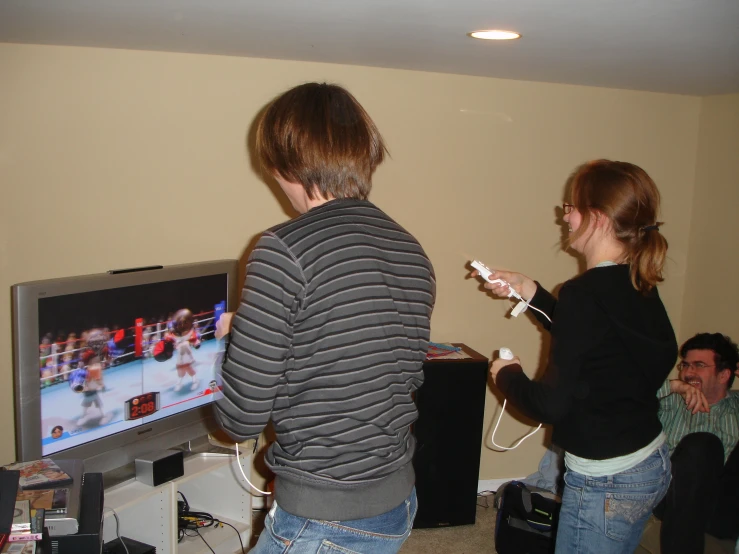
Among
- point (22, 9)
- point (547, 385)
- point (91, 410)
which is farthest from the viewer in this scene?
point (91, 410)

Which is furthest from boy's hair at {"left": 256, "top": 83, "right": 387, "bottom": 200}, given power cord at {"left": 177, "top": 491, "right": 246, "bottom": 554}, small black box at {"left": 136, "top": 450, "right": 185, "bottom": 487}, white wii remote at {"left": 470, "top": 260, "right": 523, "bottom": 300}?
power cord at {"left": 177, "top": 491, "right": 246, "bottom": 554}

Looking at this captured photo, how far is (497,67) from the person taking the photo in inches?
108

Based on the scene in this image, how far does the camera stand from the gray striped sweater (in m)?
1.07

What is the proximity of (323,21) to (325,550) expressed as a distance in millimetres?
1393

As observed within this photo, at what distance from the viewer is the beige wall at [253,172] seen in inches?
99.7

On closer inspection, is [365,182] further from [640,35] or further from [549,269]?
[549,269]

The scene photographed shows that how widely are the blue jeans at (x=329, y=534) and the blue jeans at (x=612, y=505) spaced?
61 centimetres

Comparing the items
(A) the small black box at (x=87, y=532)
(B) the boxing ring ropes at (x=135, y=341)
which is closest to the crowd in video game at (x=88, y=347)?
(B) the boxing ring ropes at (x=135, y=341)

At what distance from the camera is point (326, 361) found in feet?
3.58

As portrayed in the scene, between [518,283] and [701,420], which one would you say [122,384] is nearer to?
[518,283]

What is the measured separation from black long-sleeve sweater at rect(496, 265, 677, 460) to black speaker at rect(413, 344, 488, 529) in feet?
4.06

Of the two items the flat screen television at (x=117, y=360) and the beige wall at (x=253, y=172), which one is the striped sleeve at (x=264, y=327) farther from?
the beige wall at (x=253, y=172)

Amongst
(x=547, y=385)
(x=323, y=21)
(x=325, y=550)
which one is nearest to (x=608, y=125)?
(x=323, y=21)

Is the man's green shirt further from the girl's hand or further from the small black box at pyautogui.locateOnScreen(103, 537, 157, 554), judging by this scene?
the small black box at pyautogui.locateOnScreen(103, 537, 157, 554)
